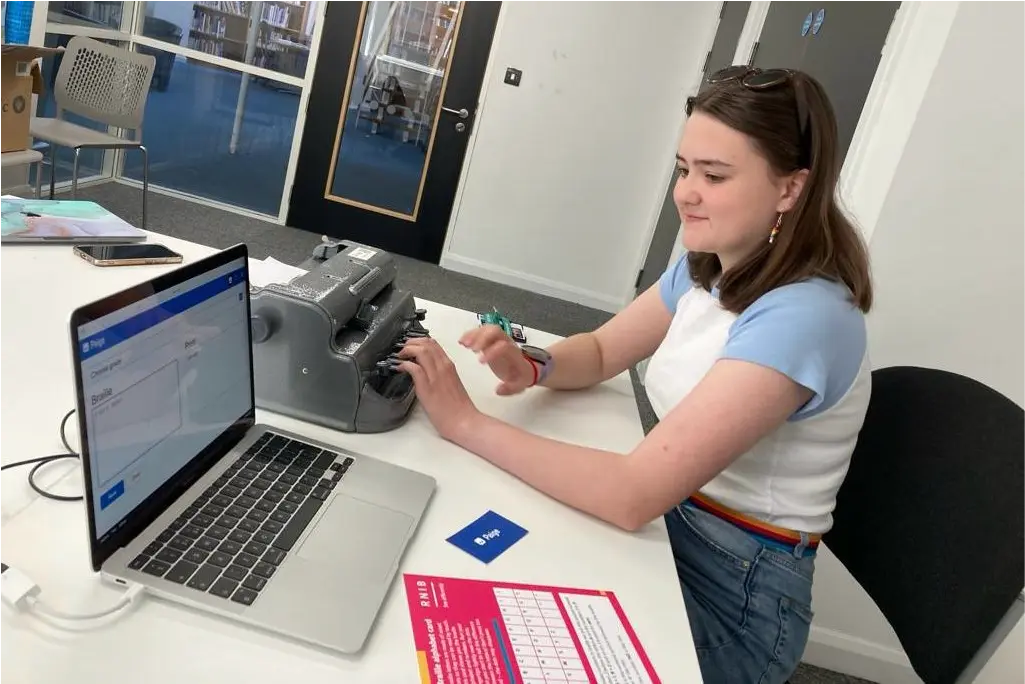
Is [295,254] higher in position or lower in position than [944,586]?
lower

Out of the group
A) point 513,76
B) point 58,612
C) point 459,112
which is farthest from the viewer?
point 459,112

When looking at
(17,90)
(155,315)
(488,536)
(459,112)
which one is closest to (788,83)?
(488,536)

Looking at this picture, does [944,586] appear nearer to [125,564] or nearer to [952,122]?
[125,564]

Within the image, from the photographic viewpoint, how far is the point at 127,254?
142 centimetres

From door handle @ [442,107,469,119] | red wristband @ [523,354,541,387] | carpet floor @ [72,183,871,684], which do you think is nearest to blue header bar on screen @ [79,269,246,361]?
red wristband @ [523,354,541,387]

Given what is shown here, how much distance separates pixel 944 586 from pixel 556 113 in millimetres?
3600

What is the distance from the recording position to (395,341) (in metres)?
1.20

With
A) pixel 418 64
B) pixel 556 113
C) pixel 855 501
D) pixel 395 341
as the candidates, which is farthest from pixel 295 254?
pixel 855 501

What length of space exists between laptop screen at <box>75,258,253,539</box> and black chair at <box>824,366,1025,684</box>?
3.05 feet

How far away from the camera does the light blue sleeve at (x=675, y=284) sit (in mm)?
1392

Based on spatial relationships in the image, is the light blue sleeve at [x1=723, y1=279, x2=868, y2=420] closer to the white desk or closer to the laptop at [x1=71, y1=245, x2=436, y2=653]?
the white desk

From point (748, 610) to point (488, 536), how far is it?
0.46m

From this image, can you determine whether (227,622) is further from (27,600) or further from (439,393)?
(439,393)

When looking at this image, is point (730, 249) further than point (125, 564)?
Yes
